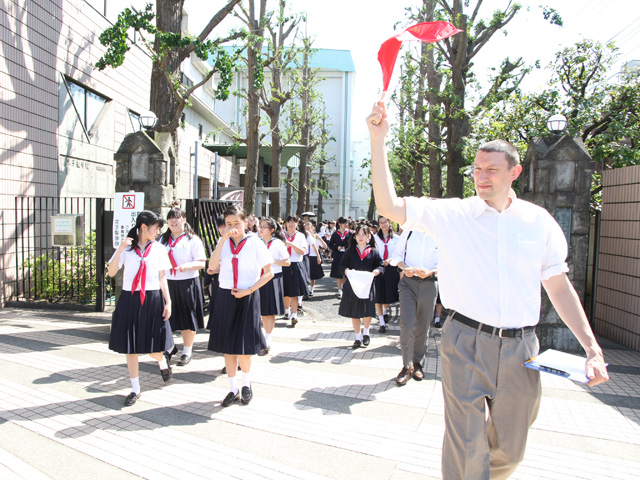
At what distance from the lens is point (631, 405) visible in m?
5.25

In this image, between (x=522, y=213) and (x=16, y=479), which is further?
(x=16, y=479)

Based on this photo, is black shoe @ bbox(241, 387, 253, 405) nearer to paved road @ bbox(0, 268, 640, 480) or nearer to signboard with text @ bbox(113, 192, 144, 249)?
paved road @ bbox(0, 268, 640, 480)

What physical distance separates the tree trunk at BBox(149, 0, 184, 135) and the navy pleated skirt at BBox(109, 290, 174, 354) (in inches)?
234

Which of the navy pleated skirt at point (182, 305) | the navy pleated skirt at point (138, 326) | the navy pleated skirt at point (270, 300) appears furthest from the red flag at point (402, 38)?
the navy pleated skirt at point (270, 300)

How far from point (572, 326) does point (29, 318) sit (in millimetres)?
9102

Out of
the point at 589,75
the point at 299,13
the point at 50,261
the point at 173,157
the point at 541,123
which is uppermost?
the point at 299,13

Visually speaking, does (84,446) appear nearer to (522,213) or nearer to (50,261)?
(522,213)

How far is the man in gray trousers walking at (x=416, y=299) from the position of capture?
592 cm

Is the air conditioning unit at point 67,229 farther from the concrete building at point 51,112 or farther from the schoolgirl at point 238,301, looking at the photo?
the schoolgirl at point 238,301

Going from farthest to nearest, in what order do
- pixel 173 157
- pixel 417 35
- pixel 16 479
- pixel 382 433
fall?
1. pixel 173 157
2. pixel 382 433
3. pixel 16 479
4. pixel 417 35

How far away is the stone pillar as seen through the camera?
751cm

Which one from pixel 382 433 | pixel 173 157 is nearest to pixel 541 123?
pixel 173 157

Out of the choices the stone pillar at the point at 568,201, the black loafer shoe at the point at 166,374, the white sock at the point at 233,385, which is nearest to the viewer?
the white sock at the point at 233,385

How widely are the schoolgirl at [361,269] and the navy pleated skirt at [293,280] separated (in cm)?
196
